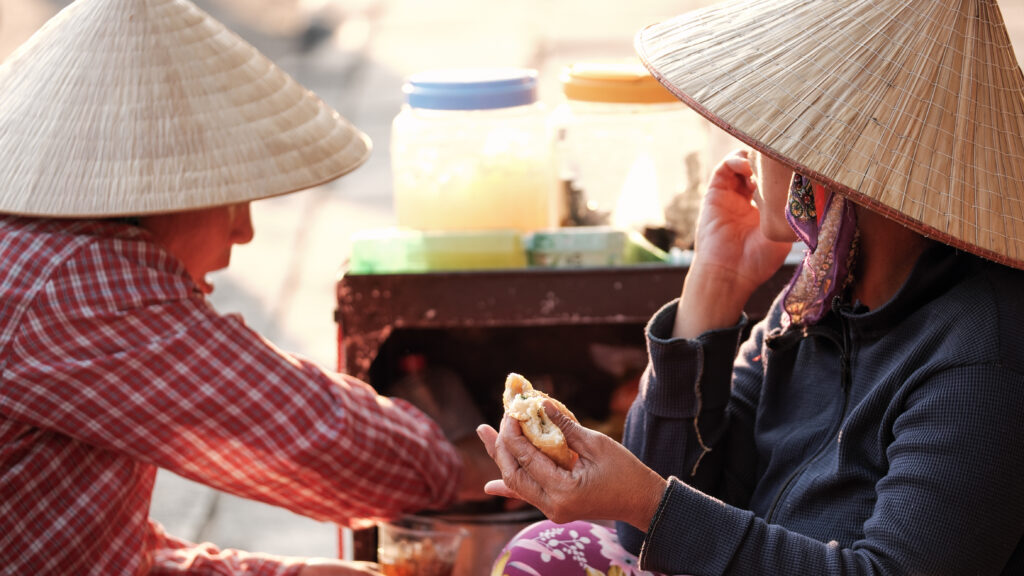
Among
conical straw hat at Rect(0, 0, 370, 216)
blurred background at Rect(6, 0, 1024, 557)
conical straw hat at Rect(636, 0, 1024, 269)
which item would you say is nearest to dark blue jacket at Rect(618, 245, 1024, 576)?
conical straw hat at Rect(636, 0, 1024, 269)

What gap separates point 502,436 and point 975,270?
0.54 metres

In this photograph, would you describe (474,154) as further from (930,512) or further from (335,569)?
(930,512)

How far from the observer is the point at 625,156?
2.20 m

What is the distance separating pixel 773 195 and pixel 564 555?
1.73 ft

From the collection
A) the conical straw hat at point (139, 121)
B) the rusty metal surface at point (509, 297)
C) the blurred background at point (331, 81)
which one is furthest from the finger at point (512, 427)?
the blurred background at point (331, 81)

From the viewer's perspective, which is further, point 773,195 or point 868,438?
point 773,195

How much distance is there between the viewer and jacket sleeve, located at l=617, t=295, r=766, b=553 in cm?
143

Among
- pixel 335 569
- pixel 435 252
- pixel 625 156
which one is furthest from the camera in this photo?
pixel 625 156

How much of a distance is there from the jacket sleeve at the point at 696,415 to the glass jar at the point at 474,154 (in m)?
0.63

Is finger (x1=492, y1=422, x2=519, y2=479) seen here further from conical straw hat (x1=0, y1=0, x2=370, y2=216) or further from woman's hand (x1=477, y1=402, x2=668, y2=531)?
conical straw hat (x1=0, y1=0, x2=370, y2=216)

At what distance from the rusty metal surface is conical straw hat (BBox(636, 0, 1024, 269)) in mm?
694

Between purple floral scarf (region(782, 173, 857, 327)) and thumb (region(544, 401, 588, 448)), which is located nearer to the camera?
thumb (region(544, 401, 588, 448))

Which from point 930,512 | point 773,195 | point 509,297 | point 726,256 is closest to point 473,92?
point 509,297

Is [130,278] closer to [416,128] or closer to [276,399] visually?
[276,399]
